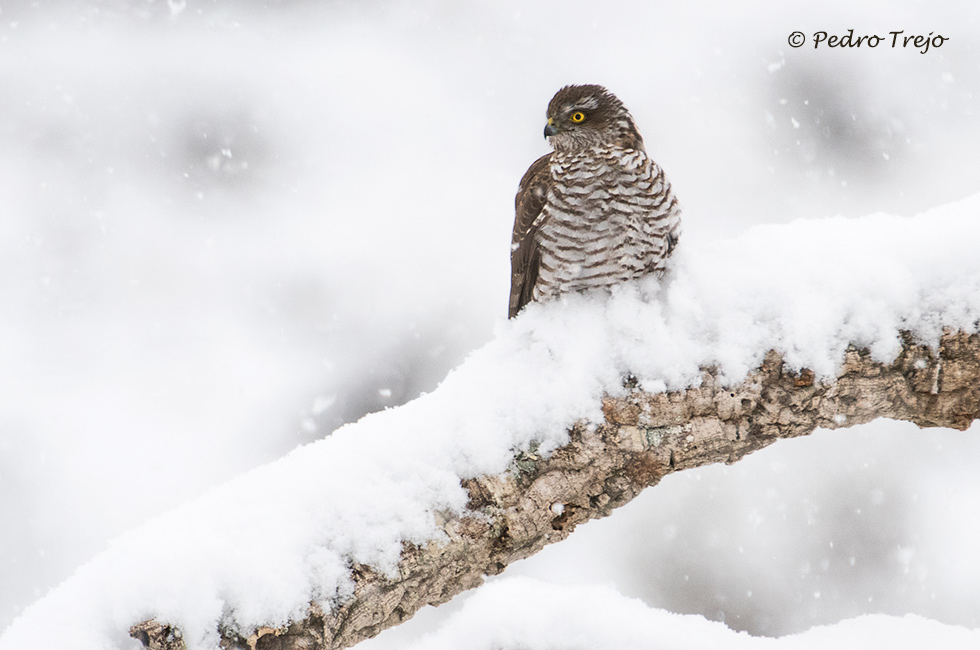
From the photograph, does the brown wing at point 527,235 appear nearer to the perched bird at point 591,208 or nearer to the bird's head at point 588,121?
the perched bird at point 591,208

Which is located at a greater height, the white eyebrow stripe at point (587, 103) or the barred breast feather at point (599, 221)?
the white eyebrow stripe at point (587, 103)

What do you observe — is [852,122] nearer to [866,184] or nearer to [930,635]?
[866,184]

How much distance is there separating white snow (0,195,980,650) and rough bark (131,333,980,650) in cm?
Result: 5

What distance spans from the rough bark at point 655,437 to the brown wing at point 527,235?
90cm

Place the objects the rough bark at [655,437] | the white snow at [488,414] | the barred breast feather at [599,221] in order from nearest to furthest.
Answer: the white snow at [488,414] < the rough bark at [655,437] < the barred breast feather at [599,221]

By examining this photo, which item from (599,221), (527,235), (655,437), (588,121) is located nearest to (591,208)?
(599,221)

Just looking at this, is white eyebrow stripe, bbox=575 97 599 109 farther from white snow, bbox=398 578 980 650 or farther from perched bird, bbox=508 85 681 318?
white snow, bbox=398 578 980 650

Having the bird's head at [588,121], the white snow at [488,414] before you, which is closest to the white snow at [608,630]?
the white snow at [488,414]

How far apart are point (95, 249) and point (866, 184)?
7.55 meters

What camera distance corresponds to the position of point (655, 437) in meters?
2.11

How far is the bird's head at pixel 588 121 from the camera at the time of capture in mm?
2828

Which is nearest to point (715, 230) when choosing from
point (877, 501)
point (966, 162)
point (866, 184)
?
point (866, 184)

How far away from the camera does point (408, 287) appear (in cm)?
681

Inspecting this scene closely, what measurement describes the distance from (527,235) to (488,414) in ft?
3.22
